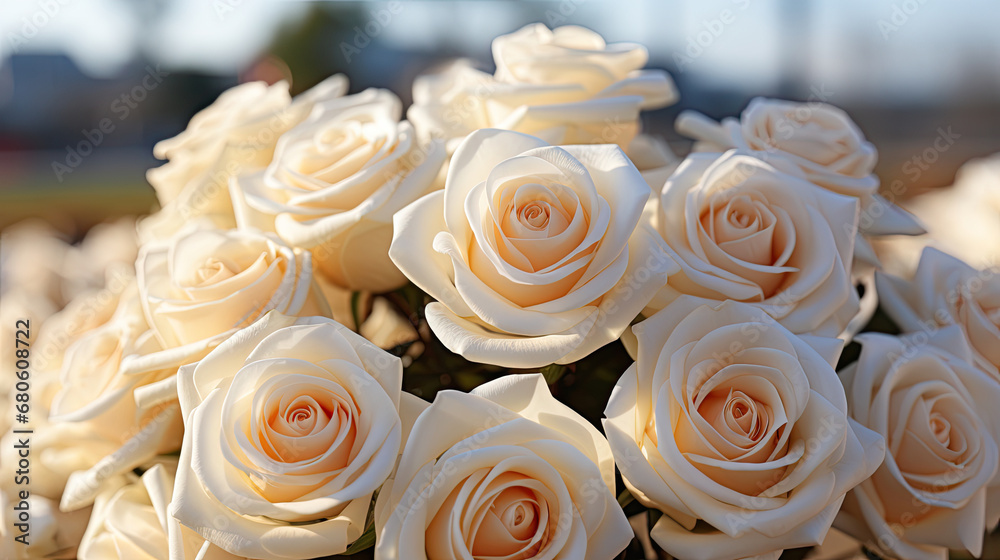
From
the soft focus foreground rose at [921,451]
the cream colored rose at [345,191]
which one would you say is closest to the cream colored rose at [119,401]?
the cream colored rose at [345,191]

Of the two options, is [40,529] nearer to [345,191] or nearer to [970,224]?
[345,191]

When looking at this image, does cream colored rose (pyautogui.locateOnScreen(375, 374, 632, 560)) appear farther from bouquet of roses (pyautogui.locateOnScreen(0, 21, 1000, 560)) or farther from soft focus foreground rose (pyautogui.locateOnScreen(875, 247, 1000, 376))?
soft focus foreground rose (pyautogui.locateOnScreen(875, 247, 1000, 376))

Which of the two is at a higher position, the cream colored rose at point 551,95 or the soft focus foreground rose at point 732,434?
the cream colored rose at point 551,95

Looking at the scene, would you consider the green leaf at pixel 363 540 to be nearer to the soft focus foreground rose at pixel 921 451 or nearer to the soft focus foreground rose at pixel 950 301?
the soft focus foreground rose at pixel 921 451

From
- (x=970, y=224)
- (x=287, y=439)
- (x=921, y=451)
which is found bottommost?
(x=970, y=224)

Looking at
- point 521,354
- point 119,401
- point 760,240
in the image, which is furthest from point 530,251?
point 119,401

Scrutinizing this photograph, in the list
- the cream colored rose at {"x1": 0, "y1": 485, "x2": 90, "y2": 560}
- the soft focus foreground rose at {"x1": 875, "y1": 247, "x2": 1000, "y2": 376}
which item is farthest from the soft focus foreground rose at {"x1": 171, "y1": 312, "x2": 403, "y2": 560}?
the soft focus foreground rose at {"x1": 875, "y1": 247, "x2": 1000, "y2": 376}

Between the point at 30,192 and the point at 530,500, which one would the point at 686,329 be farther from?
the point at 30,192
